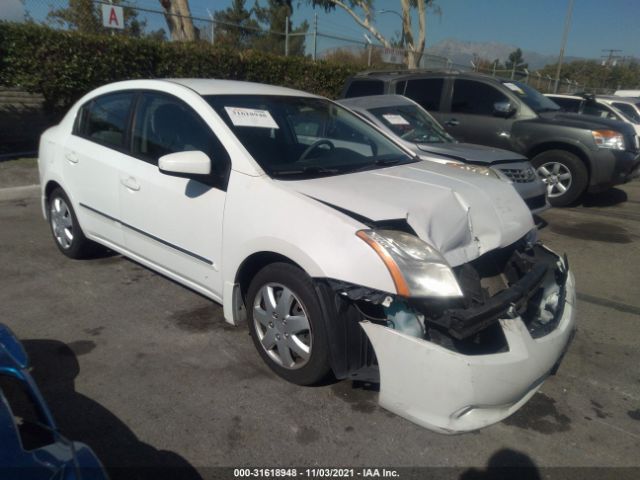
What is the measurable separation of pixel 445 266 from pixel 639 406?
1497 mm

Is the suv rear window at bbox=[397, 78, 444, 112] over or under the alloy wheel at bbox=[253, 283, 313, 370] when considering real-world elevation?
over

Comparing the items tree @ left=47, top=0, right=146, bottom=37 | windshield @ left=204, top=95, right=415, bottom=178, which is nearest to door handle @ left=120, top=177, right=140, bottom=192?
windshield @ left=204, top=95, right=415, bottom=178

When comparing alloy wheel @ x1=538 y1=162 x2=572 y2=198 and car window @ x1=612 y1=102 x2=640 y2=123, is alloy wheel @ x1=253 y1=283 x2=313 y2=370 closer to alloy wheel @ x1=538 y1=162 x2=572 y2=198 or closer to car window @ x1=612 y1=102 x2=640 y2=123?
alloy wheel @ x1=538 y1=162 x2=572 y2=198

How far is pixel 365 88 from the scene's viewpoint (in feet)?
26.0

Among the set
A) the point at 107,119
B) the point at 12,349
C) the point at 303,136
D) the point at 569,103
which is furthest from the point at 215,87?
the point at 569,103

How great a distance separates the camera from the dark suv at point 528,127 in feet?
23.6

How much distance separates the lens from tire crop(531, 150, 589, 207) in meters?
7.29

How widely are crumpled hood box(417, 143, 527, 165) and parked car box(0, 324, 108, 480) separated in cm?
457

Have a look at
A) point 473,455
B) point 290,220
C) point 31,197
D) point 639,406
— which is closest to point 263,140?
point 290,220

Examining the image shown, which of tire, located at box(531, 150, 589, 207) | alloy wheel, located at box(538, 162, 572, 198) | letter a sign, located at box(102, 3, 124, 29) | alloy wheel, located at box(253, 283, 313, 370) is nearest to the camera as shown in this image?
alloy wheel, located at box(253, 283, 313, 370)

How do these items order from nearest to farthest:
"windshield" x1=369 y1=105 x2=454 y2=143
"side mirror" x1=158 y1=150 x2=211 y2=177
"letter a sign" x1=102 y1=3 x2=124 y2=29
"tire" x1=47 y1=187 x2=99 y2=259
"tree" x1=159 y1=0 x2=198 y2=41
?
"side mirror" x1=158 y1=150 x2=211 y2=177 → "tire" x1=47 y1=187 x2=99 y2=259 → "windshield" x1=369 y1=105 x2=454 y2=143 → "letter a sign" x1=102 y1=3 x2=124 y2=29 → "tree" x1=159 y1=0 x2=198 y2=41

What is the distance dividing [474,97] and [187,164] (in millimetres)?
5924

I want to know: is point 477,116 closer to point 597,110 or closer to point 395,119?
point 395,119

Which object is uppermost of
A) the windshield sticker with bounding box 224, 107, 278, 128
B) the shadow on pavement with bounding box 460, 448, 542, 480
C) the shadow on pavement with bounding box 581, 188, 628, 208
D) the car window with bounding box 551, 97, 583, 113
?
the car window with bounding box 551, 97, 583, 113
